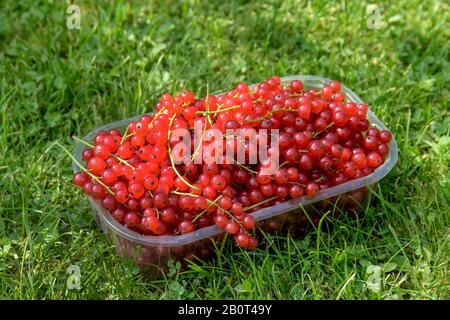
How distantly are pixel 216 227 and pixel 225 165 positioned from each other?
0.51 feet

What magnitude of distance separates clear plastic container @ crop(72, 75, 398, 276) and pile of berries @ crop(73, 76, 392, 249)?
0.02 m

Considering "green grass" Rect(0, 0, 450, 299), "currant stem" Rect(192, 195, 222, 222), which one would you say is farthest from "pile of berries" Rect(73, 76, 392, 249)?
"green grass" Rect(0, 0, 450, 299)

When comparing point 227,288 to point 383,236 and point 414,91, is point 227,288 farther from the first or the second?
point 414,91

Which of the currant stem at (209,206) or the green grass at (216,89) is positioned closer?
the currant stem at (209,206)

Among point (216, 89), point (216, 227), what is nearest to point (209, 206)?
point (216, 227)

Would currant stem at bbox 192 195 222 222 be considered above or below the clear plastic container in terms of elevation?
above

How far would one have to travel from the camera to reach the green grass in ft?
5.74

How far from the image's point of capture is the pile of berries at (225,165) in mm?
1663

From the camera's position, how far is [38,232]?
187 cm

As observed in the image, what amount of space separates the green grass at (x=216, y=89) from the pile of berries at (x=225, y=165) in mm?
127

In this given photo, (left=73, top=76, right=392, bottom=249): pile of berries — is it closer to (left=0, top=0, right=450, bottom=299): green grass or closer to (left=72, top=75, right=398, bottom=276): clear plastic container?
(left=72, top=75, right=398, bottom=276): clear plastic container

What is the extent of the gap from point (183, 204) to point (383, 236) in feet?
1.88

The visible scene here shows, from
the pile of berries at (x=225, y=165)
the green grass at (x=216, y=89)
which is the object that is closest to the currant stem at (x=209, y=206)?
the pile of berries at (x=225, y=165)

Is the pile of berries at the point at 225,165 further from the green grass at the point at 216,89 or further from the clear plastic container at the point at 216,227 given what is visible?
the green grass at the point at 216,89
